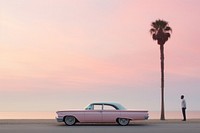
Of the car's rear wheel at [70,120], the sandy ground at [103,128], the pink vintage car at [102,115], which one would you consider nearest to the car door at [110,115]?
the pink vintage car at [102,115]

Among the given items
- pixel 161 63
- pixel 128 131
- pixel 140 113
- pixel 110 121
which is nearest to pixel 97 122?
pixel 110 121

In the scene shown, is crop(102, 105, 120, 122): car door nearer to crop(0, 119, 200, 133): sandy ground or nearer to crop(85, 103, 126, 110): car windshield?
crop(85, 103, 126, 110): car windshield

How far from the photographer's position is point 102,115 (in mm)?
32062

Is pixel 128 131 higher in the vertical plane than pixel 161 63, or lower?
lower

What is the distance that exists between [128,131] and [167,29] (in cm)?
2173

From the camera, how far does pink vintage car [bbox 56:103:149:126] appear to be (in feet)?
105

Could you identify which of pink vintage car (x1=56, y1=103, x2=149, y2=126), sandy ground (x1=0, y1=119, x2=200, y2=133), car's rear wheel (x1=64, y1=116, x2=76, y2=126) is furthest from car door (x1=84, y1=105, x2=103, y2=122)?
car's rear wheel (x1=64, y1=116, x2=76, y2=126)

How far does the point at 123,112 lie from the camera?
3209cm

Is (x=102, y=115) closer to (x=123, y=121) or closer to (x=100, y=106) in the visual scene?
(x=100, y=106)

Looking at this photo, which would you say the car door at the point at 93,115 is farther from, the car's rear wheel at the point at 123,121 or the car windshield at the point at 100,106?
the car's rear wheel at the point at 123,121

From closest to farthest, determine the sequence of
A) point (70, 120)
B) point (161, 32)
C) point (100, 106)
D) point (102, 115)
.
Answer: point (102, 115) → point (100, 106) → point (70, 120) → point (161, 32)


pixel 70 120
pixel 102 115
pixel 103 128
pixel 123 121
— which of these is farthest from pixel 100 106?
pixel 103 128

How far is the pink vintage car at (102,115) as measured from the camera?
31.9 metres

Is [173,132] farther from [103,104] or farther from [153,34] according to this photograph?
[153,34]
